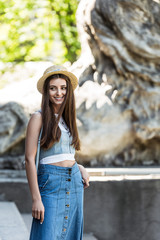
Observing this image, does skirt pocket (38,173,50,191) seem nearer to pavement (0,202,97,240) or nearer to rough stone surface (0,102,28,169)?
pavement (0,202,97,240)

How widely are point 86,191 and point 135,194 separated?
0.60m

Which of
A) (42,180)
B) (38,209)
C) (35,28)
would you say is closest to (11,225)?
(42,180)

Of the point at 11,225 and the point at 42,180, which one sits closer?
the point at 42,180

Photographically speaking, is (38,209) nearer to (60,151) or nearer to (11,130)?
(60,151)

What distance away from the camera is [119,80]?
5.82 m

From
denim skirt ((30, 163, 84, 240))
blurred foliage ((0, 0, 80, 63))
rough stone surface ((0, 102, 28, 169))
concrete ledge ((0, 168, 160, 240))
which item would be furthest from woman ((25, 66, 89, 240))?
blurred foliage ((0, 0, 80, 63))

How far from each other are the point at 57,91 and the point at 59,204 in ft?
2.55

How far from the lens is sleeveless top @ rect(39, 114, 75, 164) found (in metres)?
3.04

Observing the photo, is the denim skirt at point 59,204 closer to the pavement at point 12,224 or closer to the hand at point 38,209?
the hand at point 38,209

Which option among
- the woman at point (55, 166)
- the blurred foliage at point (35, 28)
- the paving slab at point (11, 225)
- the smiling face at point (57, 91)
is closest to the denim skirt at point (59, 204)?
the woman at point (55, 166)

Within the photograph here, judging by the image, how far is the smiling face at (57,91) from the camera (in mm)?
3125

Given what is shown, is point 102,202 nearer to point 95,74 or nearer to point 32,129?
point 95,74

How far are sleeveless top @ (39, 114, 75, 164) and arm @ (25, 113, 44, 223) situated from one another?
14 centimetres

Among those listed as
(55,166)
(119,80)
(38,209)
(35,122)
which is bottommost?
(38,209)
